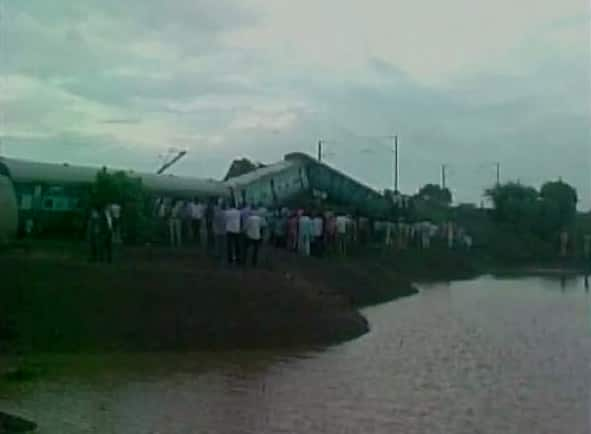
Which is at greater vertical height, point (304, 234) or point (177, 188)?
point (177, 188)

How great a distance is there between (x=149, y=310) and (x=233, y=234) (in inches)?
255

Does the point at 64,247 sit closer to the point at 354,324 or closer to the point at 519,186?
the point at 354,324

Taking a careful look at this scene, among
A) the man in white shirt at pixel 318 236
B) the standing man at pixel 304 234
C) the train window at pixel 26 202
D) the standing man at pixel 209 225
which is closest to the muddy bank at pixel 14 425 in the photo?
the standing man at pixel 209 225

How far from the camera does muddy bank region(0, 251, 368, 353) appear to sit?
23078 millimetres

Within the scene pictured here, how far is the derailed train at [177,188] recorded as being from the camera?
119 feet

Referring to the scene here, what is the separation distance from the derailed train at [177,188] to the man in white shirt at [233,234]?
5.87 m

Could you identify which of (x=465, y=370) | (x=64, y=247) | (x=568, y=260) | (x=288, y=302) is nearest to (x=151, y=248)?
(x=64, y=247)

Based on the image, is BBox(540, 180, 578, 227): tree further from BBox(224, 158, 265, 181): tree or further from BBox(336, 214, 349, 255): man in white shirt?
BBox(336, 214, 349, 255): man in white shirt

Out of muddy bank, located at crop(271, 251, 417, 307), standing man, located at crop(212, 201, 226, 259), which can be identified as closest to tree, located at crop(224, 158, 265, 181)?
muddy bank, located at crop(271, 251, 417, 307)

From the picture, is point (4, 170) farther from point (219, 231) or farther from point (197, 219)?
point (219, 231)

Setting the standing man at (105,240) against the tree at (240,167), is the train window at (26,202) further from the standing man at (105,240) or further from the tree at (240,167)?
the tree at (240,167)

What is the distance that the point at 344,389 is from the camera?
19.1 metres

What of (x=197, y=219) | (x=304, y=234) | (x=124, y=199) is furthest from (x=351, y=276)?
(x=124, y=199)

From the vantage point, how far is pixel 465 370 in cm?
2172
